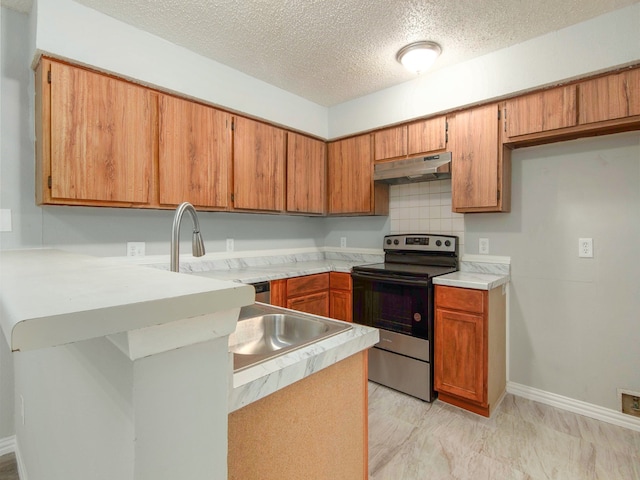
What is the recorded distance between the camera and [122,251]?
2322 mm

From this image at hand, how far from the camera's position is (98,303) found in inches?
16.1

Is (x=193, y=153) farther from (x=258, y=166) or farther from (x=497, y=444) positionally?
(x=497, y=444)

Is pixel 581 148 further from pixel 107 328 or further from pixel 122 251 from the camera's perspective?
pixel 122 251

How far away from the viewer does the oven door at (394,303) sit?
2.40 meters

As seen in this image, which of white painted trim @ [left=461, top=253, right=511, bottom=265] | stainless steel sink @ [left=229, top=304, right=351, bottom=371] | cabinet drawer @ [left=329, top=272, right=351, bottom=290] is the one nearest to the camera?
stainless steel sink @ [left=229, top=304, right=351, bottom=371]

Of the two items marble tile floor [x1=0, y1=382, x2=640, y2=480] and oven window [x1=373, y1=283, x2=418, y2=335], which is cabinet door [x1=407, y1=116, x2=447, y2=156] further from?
marble tile floor [x1=0, y1=382, x2=640, y2=480]

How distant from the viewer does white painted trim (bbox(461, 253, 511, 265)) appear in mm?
2594

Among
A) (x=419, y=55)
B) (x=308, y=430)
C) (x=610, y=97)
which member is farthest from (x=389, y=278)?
(x=308, y=430)

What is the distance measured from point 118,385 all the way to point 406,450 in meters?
1.89

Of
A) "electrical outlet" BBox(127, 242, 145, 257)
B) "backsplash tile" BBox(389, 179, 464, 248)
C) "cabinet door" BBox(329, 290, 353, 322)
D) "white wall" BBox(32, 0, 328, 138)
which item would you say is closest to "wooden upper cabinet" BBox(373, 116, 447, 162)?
"backsplash tile" BBox(389, 179, 464, 248)

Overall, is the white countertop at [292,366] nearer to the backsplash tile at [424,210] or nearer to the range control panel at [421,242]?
the range control panel at [421,242]

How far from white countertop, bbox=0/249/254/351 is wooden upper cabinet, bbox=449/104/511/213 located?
2377 millimetres

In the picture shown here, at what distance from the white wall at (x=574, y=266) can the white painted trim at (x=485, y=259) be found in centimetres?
4

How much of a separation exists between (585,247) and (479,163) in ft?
2.96
